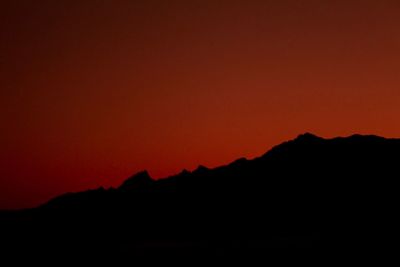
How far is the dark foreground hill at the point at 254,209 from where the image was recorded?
60875 millimetres

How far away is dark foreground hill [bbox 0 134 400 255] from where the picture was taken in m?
60.9

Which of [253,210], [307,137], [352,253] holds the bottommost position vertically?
[352,253]

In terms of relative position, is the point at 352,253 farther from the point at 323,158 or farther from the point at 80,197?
the point at 80,197

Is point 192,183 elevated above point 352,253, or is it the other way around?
point 192,183

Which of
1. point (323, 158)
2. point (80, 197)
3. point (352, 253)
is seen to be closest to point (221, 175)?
point (323, 158)

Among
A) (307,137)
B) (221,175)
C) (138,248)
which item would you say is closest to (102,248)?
(138,248)

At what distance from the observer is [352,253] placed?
43781 millimetres

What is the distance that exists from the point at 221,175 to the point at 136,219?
15.6 m

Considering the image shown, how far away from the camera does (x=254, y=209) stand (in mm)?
77188

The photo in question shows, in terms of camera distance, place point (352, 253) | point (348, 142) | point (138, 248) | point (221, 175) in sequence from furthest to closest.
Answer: point (221, 175) → point (348, 142) → point (138, 248) → point (352, 253)

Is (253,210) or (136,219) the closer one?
(253,210)

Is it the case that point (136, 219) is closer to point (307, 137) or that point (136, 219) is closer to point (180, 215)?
point (180, 215)

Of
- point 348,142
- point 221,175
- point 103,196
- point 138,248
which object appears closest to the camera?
point 138,248

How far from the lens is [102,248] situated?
59.4 meters
